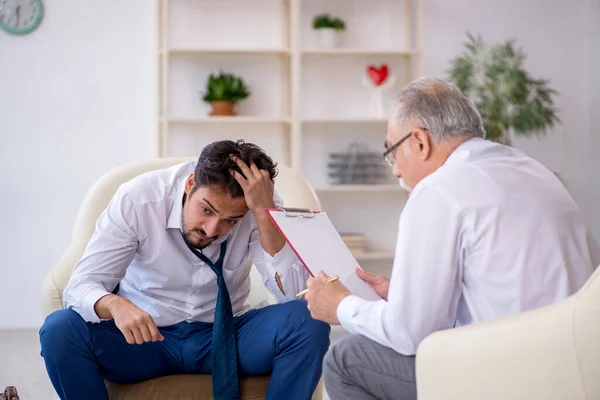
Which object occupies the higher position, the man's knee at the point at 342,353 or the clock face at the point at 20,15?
the clock face at the point at 20,15

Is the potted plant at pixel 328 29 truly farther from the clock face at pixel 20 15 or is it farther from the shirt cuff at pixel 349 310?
the shirt cuff at pixel 349 310

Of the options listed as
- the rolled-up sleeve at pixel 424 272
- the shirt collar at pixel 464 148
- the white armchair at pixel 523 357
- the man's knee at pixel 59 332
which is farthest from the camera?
the man's knee at pixel 59 332

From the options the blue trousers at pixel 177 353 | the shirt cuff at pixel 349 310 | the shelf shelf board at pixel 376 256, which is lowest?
the shelf shelf board at pixel 376 256

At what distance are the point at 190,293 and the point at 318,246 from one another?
20.9 inches

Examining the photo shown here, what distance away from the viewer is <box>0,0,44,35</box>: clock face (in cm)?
442

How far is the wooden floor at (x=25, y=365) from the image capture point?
10.8 ft

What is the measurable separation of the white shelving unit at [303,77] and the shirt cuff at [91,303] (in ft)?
7.91

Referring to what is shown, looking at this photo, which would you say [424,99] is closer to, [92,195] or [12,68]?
[92,195]

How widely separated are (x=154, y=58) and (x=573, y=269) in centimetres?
336

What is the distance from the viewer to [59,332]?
2.01 metres

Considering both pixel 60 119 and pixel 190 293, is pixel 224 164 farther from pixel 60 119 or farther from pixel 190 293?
pixel 60 119

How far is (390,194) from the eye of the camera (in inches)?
187


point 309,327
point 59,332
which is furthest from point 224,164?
point 59,332

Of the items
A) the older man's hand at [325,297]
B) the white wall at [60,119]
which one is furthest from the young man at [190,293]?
the white wall at [60,119]
